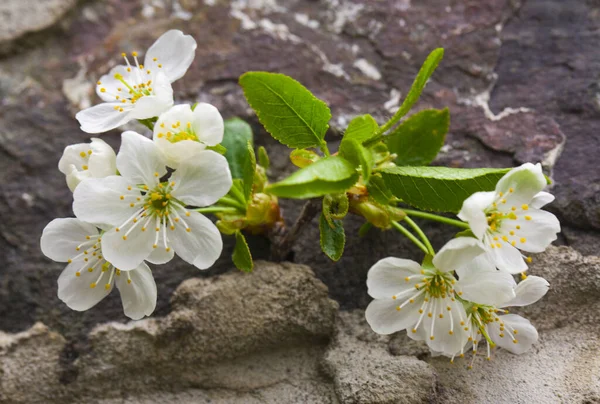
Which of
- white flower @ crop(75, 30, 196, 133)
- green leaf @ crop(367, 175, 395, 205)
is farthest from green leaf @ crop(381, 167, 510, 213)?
white flower @ crop(75, 30, 196, 133)

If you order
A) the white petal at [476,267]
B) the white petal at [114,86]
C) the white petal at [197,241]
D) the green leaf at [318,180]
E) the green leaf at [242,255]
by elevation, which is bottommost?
the green leaf at [242,255]

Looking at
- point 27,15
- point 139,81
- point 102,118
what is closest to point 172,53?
point 139,81

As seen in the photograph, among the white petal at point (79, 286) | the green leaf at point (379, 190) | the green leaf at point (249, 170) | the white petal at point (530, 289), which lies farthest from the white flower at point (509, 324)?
the white petal at point (79, 286)

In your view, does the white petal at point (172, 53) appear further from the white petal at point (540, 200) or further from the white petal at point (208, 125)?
the white petal at point (540, 200)

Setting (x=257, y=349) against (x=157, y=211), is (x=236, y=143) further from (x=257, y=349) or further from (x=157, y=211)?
(x=257, y=349)

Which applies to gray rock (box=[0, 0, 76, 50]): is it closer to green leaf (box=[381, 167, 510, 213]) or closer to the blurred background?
the blurred background

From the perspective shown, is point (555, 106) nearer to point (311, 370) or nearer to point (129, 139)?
point (311, 370)
